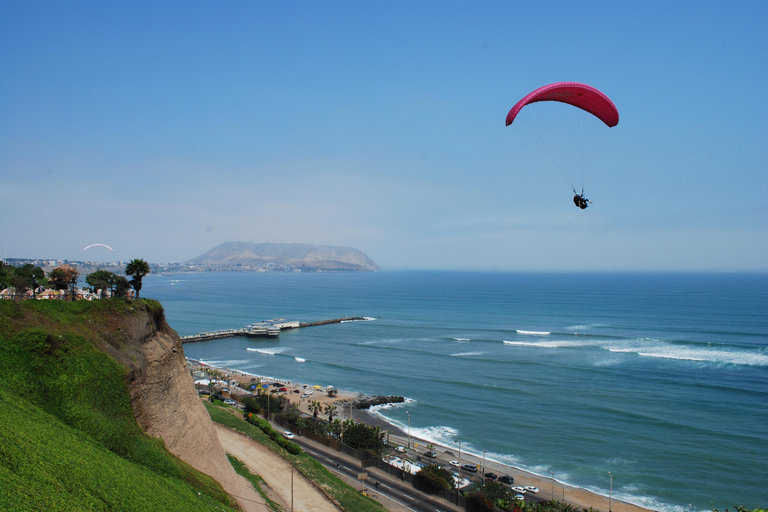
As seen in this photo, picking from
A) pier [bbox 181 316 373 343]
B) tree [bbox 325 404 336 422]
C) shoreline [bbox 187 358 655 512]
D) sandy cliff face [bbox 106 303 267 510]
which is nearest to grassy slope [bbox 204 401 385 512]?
sandy cliff face [bbox 106 303 267 510]

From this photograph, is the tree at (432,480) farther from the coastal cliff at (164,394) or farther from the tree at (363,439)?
the coastal cliff at (164,394)

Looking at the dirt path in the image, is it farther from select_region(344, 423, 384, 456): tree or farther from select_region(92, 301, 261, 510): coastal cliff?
select_region(344, 423, 384, 456): tree

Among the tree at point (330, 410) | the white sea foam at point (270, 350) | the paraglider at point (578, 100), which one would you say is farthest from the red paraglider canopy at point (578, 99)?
the white sea foam at point (270, 350)

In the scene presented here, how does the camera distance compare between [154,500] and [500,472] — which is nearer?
[154,500]

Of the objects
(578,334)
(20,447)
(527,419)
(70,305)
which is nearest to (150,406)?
Answer: (70,305)

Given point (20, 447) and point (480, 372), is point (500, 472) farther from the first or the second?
point (20, 447)

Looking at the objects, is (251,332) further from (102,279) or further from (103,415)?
(103,415)

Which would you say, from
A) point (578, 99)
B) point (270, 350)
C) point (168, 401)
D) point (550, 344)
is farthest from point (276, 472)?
point (550, 344)
